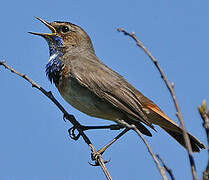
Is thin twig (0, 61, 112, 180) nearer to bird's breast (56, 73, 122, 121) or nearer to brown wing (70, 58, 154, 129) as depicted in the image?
bird's breast (56, 73, 122, 121)

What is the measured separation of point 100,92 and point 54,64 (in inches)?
37.6

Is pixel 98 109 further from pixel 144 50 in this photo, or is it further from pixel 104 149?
pixel 144 50

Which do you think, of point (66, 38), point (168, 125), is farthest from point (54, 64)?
point (168, 125)

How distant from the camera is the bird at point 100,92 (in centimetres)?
604

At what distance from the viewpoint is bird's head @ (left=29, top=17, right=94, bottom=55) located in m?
6.91

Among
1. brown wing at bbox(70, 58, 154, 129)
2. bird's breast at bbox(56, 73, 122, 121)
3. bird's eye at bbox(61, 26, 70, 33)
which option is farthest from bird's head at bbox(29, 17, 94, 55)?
bird's breast at bbox(56, 73, 122, 121)

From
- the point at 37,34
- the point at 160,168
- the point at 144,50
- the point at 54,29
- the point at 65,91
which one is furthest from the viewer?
the point at 54,29

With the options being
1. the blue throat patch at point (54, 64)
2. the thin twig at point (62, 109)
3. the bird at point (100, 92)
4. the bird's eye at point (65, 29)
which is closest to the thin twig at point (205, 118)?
the thin twig at point (62, 109)

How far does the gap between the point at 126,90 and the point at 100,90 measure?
48cm

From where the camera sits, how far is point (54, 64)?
6500 mm

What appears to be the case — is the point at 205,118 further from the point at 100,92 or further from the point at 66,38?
the point at 66,38

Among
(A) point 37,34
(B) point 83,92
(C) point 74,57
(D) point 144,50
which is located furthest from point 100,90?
(D) point 144,50

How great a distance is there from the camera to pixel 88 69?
6352 mm

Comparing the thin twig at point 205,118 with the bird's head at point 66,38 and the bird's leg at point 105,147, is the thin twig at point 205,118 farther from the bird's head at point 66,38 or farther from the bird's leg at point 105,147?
the bird's head at point 66,38
